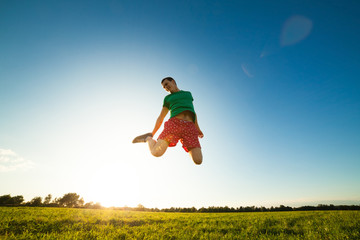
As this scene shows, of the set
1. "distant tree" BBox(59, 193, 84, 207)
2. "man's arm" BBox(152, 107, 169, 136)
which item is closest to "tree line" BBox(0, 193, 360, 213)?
"distant tree" BBox(59, 193, 84, 207)

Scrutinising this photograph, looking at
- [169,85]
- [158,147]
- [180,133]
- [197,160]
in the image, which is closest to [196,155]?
[197,160]

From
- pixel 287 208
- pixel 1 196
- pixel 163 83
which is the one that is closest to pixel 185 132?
pixel 163 83

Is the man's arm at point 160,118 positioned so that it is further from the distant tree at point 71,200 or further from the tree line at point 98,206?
the distant tree at point 71,200

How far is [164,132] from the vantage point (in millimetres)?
3779

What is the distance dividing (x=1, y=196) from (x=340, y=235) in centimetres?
8411

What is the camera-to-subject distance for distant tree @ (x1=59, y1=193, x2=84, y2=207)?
228 feet

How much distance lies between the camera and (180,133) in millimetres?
3809

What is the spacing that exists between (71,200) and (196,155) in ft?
296

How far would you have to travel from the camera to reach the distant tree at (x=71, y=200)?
228ft

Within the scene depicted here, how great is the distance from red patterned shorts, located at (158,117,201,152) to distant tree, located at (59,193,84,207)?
87.3m

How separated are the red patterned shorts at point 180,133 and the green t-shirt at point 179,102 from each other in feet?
0.85

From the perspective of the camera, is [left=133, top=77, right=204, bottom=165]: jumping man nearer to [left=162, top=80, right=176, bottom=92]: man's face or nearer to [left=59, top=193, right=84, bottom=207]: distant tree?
[left=162, top=80, right=176, bottom=92]: man's face

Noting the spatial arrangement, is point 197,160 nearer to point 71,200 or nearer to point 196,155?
point 196,155

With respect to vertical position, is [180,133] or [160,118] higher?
[160,118]
